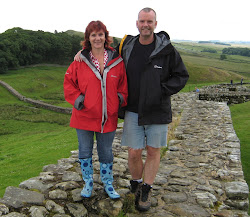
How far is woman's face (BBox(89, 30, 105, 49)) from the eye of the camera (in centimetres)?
430

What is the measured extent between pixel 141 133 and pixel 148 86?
846 millimetres

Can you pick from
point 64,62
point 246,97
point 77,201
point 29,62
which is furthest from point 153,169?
point 64,62

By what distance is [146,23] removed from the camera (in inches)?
167

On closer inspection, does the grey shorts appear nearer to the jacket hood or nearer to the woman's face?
the jacket hood

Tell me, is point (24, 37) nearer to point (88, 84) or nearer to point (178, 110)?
point (178, 110)

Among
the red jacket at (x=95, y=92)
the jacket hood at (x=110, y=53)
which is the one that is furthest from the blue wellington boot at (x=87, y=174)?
the jacket hood at (x=110, y=53)

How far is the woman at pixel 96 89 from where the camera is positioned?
4293 millimetres

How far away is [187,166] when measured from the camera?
7199 millimetres

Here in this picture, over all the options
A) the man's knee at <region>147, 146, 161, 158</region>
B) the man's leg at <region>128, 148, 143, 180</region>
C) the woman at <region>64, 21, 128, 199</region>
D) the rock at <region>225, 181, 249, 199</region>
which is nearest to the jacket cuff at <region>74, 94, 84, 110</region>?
the woman at <region>64, 21, 128, 199</region>

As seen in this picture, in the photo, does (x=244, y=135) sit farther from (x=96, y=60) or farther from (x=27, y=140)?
(x=27, y=140)

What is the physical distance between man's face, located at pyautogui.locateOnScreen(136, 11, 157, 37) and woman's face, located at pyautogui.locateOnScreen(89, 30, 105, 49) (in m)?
0.63

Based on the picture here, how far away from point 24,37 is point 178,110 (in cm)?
7323

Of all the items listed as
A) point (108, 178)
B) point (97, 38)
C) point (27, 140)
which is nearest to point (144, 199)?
point (108, 178)

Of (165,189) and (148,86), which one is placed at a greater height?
(148,86)
